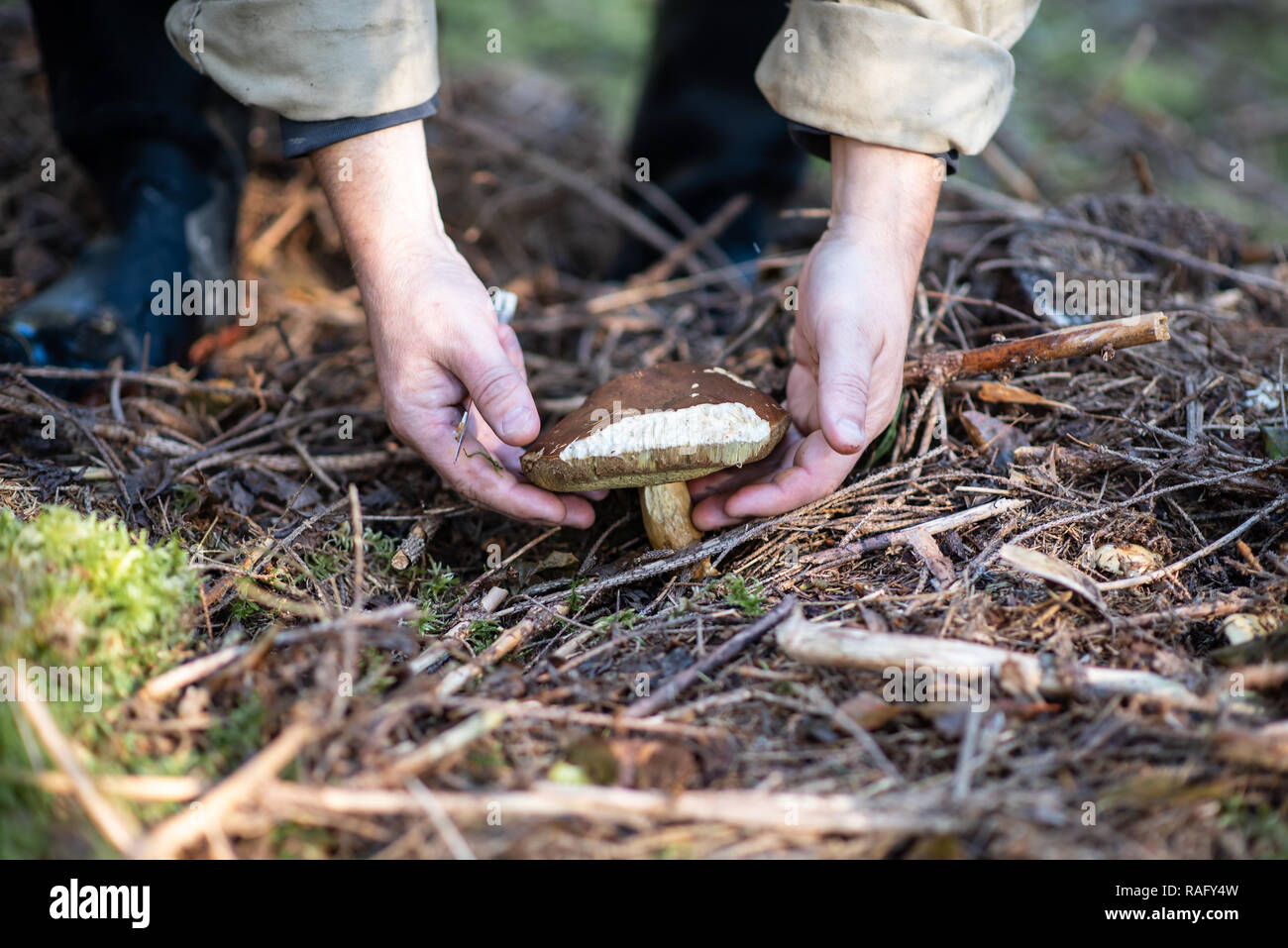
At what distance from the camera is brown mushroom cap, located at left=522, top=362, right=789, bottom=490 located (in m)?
2.05

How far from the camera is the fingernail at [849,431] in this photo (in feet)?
6.82

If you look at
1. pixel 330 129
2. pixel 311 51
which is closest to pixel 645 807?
pixel 330 129

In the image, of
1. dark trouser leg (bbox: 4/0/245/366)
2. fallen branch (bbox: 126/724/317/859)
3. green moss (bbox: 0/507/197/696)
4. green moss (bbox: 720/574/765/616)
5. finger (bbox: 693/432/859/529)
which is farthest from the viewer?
dark trouser leg (bbox: 4/0/245/366)

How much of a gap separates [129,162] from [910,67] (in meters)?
3.01

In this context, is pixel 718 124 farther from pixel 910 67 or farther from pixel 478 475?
pixel 478 475

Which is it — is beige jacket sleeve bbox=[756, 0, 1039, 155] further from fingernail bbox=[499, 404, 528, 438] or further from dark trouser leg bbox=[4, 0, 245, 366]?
dark trouser leg bbox=[4, 0, 245, 366]

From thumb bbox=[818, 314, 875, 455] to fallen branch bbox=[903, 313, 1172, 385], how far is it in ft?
1.42

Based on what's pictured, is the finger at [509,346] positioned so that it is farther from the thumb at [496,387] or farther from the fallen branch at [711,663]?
the fallen branch at [711,663]

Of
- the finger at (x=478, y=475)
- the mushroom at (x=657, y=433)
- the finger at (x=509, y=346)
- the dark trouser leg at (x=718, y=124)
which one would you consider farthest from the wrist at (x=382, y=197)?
the dark trouser leg at (x=718, y=124)

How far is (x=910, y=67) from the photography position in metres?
2.42

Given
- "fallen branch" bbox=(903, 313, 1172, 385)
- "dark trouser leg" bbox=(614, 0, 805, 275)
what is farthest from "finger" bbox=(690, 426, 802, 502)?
"dark trouser leg" bbox=(614, 0, 805, 275)

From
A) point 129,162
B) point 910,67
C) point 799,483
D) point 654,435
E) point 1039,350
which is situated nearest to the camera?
point 654,435

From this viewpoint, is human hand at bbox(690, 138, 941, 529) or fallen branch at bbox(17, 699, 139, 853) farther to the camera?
human hand at bbox(690, 138, 941, 529)
